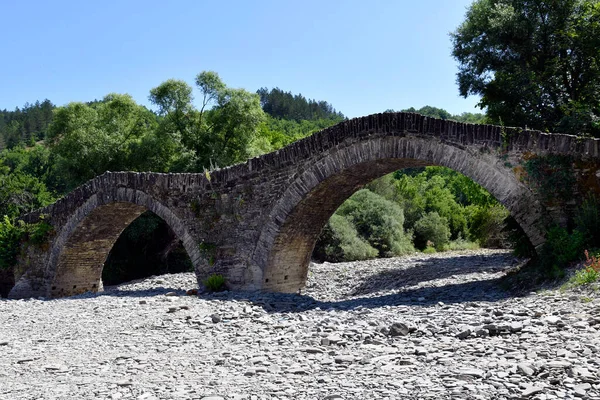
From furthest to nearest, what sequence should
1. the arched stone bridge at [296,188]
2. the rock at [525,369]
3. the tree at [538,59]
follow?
1. the tree at [538,59]
2. the arched stone bridge at [296,188]
3. the rock at [525,369]

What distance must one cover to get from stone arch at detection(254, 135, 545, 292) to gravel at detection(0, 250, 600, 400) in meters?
1.32

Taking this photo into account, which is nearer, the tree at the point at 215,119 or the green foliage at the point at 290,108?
the tree at the point at 215,119

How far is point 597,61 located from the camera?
45.9 ft

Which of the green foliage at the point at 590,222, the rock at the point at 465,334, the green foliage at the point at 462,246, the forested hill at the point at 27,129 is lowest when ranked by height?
the rock at the point at 465,334

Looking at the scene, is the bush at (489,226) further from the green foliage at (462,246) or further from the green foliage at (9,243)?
the green foliage at (9,243)

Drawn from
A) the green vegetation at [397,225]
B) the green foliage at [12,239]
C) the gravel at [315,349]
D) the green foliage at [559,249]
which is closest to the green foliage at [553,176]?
the green foliage at [559,249]

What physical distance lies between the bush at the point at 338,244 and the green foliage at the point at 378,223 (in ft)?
4.48

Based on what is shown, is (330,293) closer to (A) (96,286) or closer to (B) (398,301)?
(B) (398,301)

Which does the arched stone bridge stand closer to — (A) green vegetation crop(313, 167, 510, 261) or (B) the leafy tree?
(B) the leafy tree

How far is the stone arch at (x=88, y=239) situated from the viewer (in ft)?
47.0

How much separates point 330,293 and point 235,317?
19.3ft

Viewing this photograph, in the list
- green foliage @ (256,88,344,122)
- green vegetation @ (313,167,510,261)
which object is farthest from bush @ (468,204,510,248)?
green foliage @ (256,88,344,122)

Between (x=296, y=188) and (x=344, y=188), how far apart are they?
109cm

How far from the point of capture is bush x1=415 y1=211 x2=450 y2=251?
2848 centimetres
